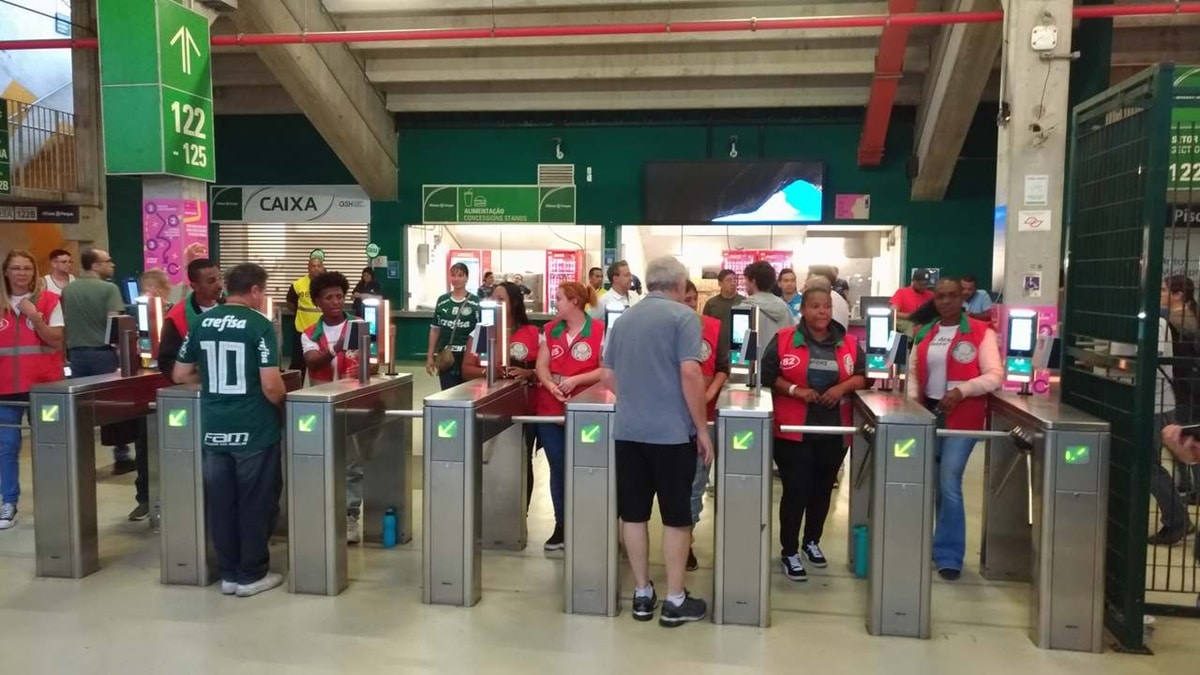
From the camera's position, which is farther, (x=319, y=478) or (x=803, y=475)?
(x=803, y=475)

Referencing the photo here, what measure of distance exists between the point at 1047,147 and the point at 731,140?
5569 millimetres

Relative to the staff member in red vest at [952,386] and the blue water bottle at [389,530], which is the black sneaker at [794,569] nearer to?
the staff member in red vest at [952,386]

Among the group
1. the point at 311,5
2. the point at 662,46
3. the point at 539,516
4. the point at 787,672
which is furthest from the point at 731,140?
the point at 787,672

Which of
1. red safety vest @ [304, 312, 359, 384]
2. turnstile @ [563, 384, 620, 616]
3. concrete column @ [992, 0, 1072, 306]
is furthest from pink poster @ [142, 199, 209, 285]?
concrete column @ [992, 0, 1072, 306]

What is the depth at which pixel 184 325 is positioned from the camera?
14.2 feet

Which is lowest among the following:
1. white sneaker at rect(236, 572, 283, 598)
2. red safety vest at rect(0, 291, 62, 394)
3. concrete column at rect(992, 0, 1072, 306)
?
white sneaker at rect(236, 572, 283, 598)

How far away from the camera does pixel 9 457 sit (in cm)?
493

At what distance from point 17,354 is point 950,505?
16.5 feet

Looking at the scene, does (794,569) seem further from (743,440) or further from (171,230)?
(171,230)

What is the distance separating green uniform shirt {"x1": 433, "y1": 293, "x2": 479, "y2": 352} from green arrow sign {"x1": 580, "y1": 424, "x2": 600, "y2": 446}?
2.05 meters

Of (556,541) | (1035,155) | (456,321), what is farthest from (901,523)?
(1035,155)

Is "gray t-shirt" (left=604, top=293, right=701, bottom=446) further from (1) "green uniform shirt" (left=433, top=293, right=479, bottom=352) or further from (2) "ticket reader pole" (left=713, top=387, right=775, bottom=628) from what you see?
(1) "green uniform shirt" (left=433, top=293, right=479, bottom=352)

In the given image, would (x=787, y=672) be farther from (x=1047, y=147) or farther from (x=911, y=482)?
(x=1047, y=147)

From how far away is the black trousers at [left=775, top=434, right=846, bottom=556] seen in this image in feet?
13.3
